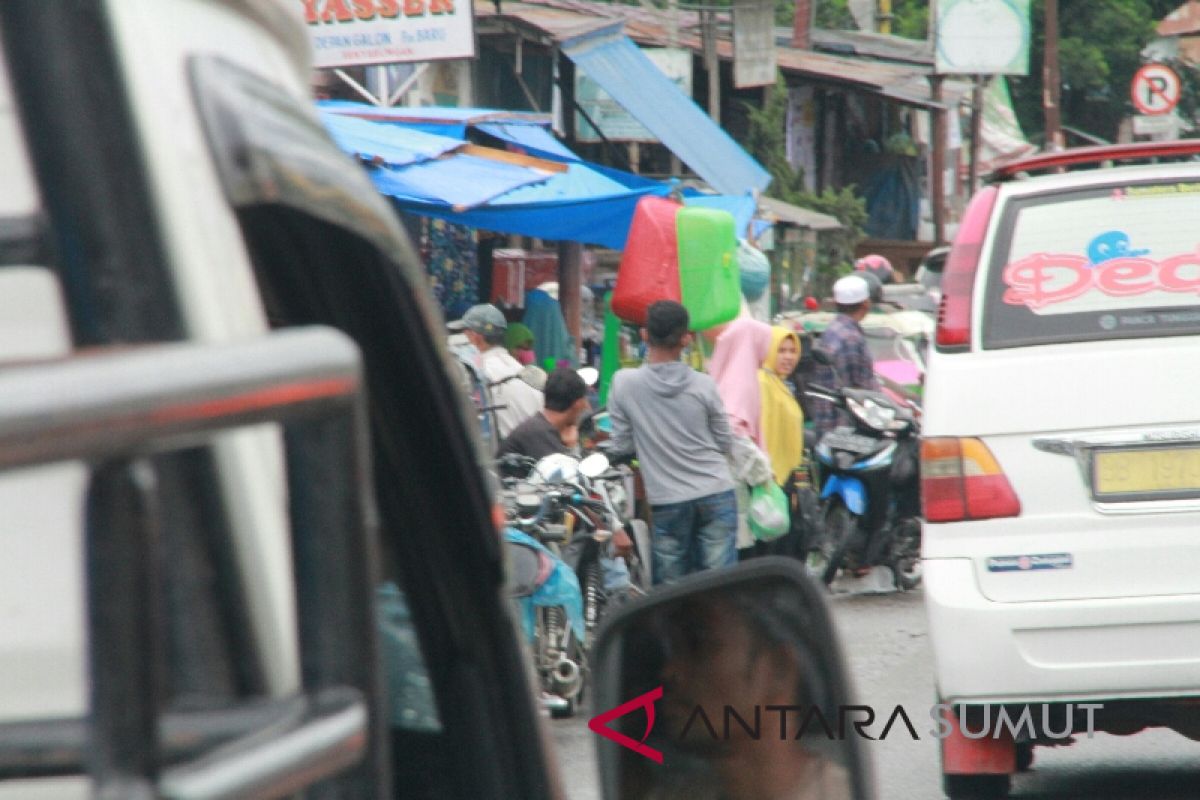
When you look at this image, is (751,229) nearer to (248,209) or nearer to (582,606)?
(582,606)

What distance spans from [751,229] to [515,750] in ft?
47.3

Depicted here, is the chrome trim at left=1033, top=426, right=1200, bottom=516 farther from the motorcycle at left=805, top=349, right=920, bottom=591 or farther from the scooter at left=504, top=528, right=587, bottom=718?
the motorcycle at left=805, top=349, right=920, bottom=591

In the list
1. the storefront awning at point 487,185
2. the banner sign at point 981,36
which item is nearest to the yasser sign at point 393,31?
the storefront awning at point 487,185

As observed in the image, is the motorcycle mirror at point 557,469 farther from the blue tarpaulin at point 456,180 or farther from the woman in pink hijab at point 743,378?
the blue tarpaulin at point 456,180

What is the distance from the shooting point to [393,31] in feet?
42.5

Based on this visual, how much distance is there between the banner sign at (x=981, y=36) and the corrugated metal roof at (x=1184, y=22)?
8.89 metres

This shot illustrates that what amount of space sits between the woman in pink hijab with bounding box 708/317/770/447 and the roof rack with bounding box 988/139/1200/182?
412 centimetres

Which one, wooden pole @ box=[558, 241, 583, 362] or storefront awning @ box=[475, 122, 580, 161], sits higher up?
storefront awning @ box=[475, 122, 580, 161]

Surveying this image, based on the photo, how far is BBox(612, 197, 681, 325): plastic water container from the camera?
419 inches

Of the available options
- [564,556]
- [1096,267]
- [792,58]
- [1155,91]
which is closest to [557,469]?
[564,556]

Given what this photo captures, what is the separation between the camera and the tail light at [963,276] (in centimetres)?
488

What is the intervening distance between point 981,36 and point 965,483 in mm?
24020

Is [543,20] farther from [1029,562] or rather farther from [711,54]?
[1029,562]

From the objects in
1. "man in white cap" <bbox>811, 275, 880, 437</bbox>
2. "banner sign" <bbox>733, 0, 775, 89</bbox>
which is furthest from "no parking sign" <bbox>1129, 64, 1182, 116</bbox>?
"man in white cap" <bbox>811, 275, 880, 437</bbox>
